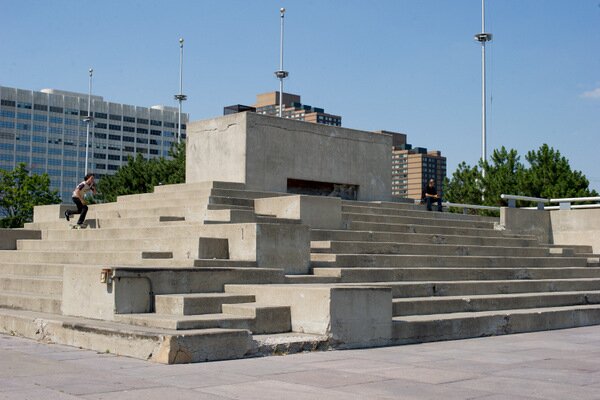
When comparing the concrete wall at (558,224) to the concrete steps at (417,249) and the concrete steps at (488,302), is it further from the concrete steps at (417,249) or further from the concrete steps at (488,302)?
the concrete steps at (488,302)

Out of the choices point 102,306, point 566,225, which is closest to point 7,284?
point 102,306

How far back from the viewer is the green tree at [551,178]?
32094mm

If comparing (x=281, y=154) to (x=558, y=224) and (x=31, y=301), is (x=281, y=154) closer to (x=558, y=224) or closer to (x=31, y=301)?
(x=31, y=301)

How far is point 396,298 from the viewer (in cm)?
1197

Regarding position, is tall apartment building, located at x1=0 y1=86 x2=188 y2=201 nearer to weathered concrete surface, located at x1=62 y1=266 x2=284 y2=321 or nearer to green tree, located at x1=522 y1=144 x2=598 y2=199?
green tree, located at x1=522 y1=144 x2=598 y2=199

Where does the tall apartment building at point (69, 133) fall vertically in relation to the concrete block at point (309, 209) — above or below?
above

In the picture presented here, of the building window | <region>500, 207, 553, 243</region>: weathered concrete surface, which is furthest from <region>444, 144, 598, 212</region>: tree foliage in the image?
the building window

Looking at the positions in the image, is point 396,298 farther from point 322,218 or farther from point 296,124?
point 296,124

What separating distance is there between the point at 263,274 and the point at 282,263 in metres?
0.74

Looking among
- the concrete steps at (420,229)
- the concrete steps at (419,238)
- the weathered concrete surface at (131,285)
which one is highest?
the concrete steps at (420,229)

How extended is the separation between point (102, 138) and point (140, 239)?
6076 inches

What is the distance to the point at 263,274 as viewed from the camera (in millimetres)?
11266

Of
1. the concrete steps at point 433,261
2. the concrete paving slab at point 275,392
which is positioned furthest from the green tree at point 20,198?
the concrete paving slab at point 275,392

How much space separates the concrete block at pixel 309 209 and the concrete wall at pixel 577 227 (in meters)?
9.36
